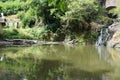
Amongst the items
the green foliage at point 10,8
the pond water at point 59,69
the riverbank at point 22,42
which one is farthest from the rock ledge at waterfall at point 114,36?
the green foliage at point 10,8

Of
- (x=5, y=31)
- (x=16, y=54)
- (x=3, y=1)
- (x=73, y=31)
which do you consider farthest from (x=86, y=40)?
(x=3, y=1)

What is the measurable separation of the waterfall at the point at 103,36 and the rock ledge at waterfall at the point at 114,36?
442 millimetres

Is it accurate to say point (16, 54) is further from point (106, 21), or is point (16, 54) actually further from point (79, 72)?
point (106, 21)

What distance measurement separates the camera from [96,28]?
26.1 m

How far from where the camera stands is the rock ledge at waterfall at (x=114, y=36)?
22781mm

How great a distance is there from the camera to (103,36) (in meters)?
25.5

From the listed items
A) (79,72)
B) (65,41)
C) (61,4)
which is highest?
(61,4)

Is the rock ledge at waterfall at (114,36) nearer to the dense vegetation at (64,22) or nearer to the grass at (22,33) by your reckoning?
the dense vegetation at (64,22)

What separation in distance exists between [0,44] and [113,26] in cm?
1067

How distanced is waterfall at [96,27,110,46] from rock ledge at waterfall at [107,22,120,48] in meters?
0.44

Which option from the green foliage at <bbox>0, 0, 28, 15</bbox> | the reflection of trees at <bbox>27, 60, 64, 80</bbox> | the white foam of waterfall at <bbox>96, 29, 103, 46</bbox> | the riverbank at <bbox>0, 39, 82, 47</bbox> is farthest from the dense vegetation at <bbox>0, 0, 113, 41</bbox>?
the reflection of trees at <bbox>27, 60, 64, 80</bbox>

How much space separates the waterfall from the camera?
82.1ft

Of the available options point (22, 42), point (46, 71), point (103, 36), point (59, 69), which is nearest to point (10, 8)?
point (22, 42)

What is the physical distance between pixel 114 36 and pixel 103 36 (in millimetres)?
1654
